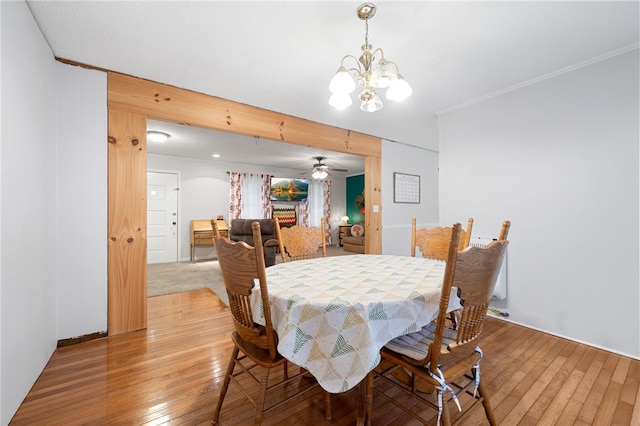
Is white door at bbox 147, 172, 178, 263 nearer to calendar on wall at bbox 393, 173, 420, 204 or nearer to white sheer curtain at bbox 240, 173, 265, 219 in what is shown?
white sheer curtain at bbox 240, 173, 265, 219

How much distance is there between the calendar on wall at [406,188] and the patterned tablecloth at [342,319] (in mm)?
3264

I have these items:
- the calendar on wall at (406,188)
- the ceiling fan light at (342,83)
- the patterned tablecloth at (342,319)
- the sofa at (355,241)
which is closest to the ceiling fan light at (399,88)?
the ceiling fan light at (342,83)

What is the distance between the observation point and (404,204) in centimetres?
454

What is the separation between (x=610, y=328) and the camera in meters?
2.00

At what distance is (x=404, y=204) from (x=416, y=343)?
3.56 meters

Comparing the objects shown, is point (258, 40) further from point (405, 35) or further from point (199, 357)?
point (199, 357)

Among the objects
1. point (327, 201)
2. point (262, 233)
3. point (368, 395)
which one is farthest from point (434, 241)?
point (327, 201)

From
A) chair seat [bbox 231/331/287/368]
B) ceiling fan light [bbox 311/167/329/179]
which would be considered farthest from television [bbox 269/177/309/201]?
chair seat [bbox 231/331/287/368]

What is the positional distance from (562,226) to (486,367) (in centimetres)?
140

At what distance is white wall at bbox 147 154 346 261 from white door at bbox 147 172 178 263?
12cm

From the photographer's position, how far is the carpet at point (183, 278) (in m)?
3.57

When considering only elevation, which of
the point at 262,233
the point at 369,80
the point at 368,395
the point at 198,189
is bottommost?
the point at 368,395

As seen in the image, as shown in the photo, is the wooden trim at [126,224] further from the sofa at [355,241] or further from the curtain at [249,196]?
the sofa at [355,241]

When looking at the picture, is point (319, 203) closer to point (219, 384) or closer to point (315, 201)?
point (315, 201)
